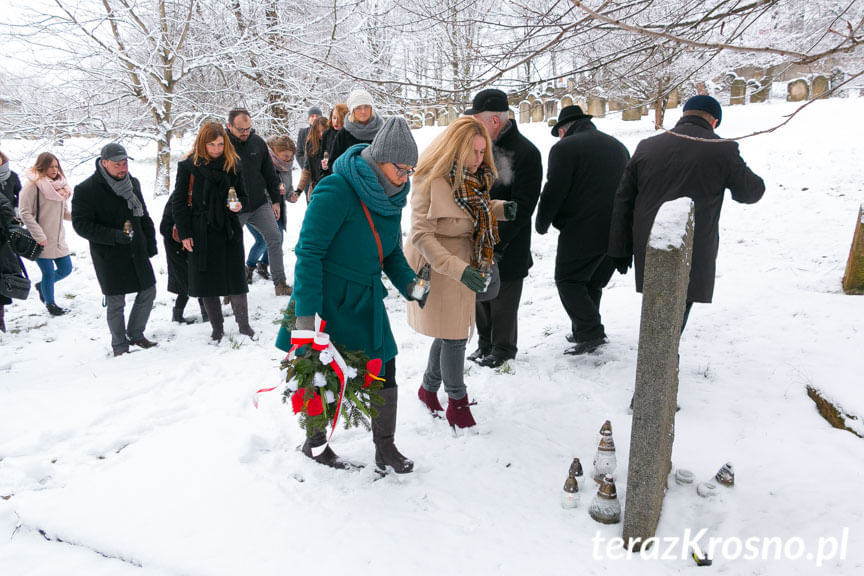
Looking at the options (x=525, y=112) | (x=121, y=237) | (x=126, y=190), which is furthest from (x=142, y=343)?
(x=525, y=112)

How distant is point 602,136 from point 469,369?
7.31 feet

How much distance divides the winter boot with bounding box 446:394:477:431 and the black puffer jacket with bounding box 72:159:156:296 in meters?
3.45

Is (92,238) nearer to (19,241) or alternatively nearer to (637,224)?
(19,241)

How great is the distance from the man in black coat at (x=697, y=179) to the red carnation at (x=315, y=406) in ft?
8.05

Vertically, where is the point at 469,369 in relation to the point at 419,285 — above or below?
below

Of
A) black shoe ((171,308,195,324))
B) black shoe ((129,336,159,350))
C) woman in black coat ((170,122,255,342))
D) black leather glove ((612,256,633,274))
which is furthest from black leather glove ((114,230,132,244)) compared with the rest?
black leather glove ((612,256,633,274))

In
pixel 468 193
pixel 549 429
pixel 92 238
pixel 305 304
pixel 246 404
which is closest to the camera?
pixel 305 304

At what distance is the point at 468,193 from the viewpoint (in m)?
3.43

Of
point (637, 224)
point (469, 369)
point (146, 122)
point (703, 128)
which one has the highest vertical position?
point (146, 122)

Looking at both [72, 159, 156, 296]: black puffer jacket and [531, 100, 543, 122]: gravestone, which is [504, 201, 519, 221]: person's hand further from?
[531, 100, 543, 122]: gravestone

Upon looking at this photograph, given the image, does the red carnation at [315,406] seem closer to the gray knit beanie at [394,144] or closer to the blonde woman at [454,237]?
the blonde woman at [454,237]

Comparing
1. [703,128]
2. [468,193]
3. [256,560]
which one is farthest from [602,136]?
[256,560]

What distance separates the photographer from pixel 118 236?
4.93 m

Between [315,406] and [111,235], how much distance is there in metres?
3.39
